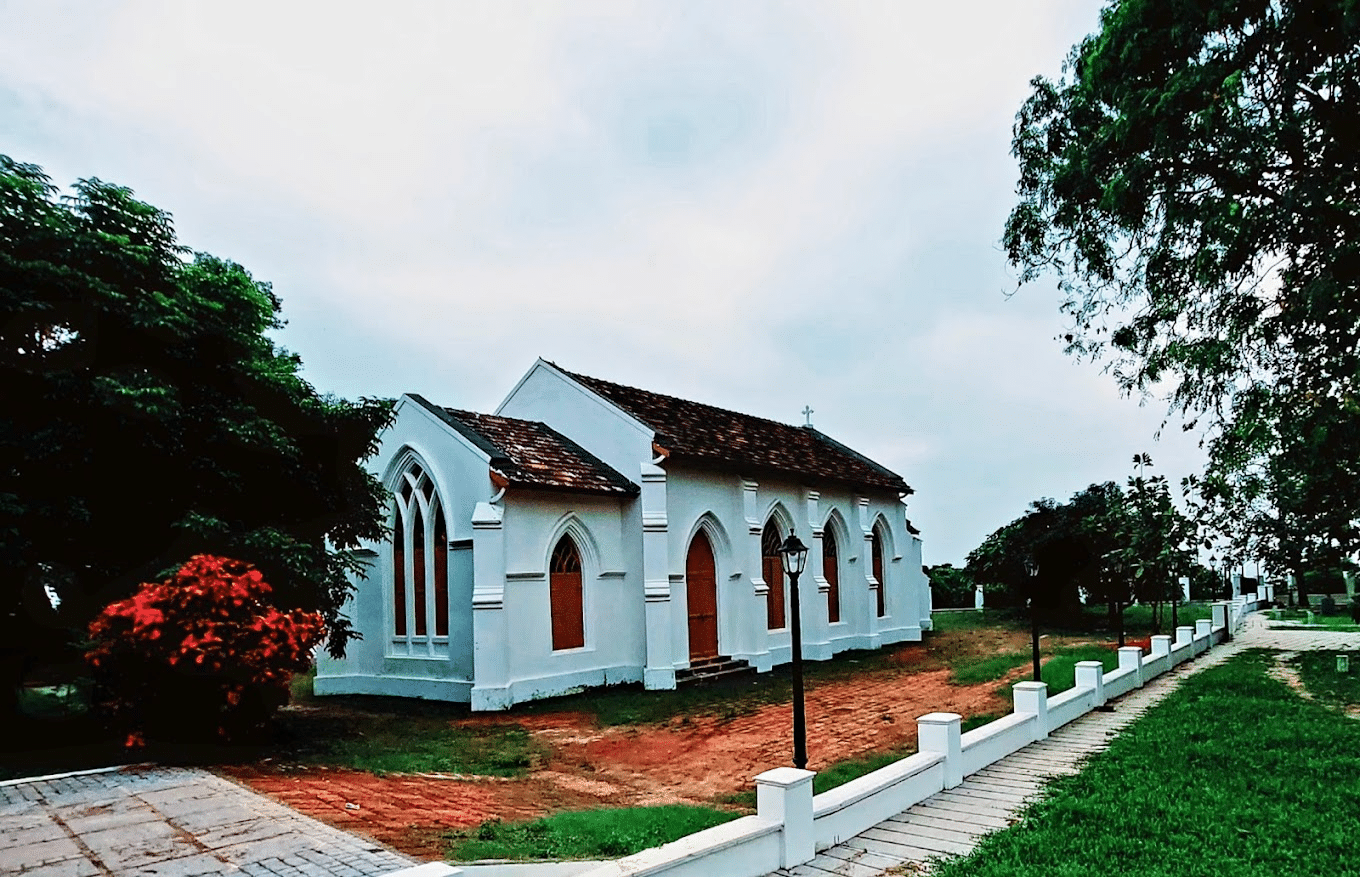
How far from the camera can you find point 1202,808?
310 inches

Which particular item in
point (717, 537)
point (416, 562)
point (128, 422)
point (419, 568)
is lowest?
point (419, 568)

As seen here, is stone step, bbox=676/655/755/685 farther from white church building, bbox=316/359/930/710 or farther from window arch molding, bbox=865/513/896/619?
window arch molding, bbox=865/513/896/619

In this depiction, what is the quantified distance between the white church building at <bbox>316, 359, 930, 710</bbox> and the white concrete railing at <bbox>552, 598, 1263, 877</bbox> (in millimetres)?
7743

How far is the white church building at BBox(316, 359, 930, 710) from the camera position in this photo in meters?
16.1

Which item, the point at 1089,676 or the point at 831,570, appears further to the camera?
the point at 831,570

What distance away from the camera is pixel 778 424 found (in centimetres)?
2769

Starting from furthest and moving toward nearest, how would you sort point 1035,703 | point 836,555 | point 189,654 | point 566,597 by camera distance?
point 836,555 < point 566,597 < point 1035,703 < point 189,654

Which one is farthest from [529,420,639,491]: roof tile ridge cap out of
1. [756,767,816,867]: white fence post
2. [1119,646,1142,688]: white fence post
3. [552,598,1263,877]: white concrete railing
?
[756,767,816,867]: white fence post

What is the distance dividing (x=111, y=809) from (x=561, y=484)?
374 inches

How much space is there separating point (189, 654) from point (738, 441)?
556 inches

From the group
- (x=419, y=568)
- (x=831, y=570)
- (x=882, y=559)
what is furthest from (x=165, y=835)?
(x=882, y=559)

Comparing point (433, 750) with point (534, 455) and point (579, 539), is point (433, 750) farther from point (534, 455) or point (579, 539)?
point (534, 455)

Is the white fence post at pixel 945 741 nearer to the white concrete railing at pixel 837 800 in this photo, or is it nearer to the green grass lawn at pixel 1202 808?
the white concrete railing at pixel 837 800

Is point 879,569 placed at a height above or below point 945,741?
above
